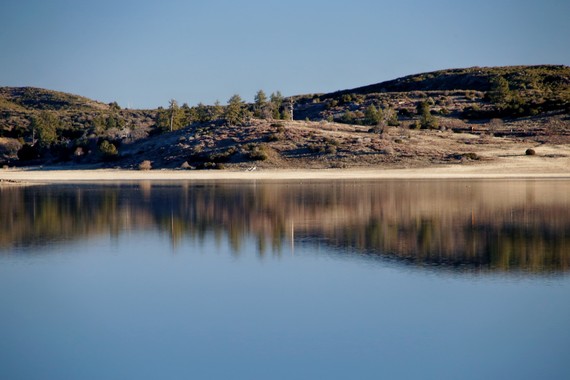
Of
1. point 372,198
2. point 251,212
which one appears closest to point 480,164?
point 372,198

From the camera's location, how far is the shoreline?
2391 inches

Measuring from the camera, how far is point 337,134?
77188mm

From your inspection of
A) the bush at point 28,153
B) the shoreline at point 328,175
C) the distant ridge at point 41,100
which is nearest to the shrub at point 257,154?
the shoreline at point 328,175

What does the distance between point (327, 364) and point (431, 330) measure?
253 centimetres

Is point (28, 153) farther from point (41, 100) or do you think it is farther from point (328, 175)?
point (41, 100)

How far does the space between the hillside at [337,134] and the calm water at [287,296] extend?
40604 mm

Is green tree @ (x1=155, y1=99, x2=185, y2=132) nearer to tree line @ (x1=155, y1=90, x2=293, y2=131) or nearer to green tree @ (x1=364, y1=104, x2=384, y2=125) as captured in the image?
tree line @ (x1=155, y1=90, x2=293, y2=131)

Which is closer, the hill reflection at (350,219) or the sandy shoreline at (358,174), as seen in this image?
the hill reflection at (350,219)

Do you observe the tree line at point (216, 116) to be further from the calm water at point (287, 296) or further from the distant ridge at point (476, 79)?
the calm water at point (287, 296)

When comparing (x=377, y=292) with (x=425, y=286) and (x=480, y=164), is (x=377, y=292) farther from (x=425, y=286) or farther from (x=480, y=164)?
(x=480, y=164)

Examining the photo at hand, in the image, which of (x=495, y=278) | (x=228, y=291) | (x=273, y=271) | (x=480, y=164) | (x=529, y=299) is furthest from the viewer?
(x=480, y=164)

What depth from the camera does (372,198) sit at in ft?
127

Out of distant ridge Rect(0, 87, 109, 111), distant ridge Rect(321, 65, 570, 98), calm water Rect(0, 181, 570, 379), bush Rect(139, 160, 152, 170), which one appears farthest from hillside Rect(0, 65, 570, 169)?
calm water Rect(0, 181, 570, 379)

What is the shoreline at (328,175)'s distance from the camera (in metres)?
60.7
